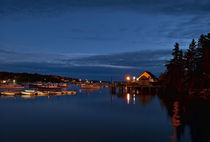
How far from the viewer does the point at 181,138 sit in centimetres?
1858

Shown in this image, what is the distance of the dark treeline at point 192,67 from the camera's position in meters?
45.1

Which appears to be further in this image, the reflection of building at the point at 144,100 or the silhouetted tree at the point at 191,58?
the silhouetted tree at the point at 191,58

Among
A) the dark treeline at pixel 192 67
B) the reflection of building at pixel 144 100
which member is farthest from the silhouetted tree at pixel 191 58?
the reflection of building at pixel 144 100

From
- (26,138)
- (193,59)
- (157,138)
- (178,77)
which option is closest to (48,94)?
(178,77)

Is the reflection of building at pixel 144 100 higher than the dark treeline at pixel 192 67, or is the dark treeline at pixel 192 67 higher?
the dark treeline at pixel 192 67

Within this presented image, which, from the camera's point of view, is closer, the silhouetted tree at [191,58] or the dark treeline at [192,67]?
the dark treeline at [192,67]

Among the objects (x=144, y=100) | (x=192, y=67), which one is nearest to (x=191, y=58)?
(x=192, y=67)

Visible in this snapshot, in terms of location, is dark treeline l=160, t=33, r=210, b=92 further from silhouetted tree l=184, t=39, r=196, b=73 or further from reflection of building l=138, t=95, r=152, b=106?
reflection of building l=138, t=95, r=152, b=106

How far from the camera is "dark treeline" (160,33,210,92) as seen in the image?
148ft

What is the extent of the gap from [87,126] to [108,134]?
14.7 ft

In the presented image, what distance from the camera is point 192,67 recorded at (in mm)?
52562

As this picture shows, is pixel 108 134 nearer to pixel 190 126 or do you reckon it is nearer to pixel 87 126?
pixel 87 126

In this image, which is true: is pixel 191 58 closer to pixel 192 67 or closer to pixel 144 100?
pixel 192 67

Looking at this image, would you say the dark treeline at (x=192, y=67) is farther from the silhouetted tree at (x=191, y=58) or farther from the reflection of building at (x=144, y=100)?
the reflection of building at (x=144, y=100)
